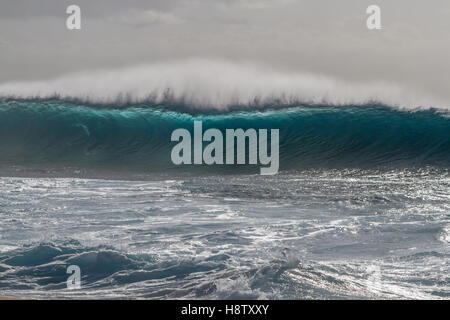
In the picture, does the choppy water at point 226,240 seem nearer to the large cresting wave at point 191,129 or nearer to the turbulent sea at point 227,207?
the turbulent sea at point 227,207

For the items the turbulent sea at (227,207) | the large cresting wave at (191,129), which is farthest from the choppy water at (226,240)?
the large cresting wave at (191,129)

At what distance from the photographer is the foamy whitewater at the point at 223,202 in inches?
240

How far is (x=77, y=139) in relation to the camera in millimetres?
19219

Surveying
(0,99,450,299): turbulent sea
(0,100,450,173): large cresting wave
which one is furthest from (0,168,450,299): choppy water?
(0,100,450,173): large cresting wave

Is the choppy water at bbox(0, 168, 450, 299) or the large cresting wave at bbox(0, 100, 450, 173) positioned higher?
the large cresting wave at bbox(0, 100, 450, 173)

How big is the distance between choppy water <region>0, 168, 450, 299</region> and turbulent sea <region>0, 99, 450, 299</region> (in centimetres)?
2

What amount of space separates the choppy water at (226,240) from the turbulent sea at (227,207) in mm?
24

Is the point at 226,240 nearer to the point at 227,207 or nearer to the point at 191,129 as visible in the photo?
the point at 227,207

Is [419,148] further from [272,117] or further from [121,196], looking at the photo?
[121,196]

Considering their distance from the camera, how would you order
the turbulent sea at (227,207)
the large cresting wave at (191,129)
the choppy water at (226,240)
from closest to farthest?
the choppy water at (226,240), the turbulent sea at (227,207), the large cresting wave at (191,129)

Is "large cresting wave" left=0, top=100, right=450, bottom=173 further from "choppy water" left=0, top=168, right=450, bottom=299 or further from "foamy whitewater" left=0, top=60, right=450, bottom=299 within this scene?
"choppy water" left=0, top=168, right=450, bottom=299

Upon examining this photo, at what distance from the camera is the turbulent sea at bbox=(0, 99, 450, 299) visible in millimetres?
6047

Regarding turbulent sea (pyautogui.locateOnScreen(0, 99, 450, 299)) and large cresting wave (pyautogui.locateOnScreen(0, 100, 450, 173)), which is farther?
large cresting wave (pyautogui.locateOnScreen(0, 100, 450, 173))
